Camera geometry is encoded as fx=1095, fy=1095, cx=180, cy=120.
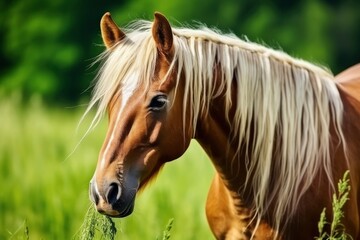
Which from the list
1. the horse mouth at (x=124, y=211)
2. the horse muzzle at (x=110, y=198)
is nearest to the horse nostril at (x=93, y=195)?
the horse muzzle at (x=110, y=198)

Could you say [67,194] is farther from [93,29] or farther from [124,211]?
[93,29]

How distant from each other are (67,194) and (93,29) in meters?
25.4

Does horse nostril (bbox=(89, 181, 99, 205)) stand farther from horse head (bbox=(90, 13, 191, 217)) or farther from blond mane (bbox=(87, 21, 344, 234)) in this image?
blond mane (bbox=(87, 21, 344, 234))

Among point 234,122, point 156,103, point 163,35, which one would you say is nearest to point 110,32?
point 163,35

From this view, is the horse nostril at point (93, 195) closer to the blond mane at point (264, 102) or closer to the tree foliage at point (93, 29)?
the blond mane at point (264, 102)

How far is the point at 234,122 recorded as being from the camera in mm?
5012

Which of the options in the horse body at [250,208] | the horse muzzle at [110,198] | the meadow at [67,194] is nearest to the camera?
the horse muzzle at [110,198]

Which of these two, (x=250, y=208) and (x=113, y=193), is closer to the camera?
(x=113, y=193)

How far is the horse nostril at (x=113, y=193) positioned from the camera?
4535 mm

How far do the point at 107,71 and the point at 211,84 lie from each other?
1.58 feet

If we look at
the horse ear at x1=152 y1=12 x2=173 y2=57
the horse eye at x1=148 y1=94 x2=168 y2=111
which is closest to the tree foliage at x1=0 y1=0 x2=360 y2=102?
the horse ear at x1=152 y1=12 x2=173 y2=57

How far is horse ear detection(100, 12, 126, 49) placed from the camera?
16.3 feet

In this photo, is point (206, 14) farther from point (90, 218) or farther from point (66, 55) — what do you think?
point (90, 218)

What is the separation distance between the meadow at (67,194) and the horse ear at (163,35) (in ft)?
3.58
